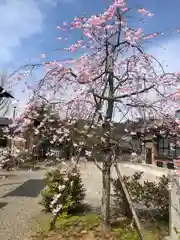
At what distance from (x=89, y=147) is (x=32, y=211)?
10.7 ft

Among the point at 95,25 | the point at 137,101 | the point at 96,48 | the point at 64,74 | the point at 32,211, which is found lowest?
the point at 32,211

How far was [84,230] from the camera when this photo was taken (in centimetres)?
562

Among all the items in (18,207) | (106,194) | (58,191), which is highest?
(106,194)

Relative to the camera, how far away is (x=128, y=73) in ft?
19.4

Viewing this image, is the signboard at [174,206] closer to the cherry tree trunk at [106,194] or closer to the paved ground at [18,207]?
the cherry tree trunk at [106,194]

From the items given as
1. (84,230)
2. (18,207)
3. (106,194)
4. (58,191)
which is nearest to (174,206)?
(106,194)

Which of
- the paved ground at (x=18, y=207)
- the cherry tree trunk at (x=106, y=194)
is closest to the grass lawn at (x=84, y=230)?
the cherry tree trunk at (x=106, y=194)

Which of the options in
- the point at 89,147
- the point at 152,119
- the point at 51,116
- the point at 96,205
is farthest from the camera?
the point at 96,205

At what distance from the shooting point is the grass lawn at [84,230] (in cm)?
526

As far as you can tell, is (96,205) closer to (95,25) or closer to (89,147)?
(89,147)

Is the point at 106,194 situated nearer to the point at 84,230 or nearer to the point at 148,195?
the point at 84,230

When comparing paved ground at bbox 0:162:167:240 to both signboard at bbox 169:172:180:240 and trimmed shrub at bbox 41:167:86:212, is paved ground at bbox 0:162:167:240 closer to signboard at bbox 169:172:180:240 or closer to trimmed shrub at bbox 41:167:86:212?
trimmed shrub at bbox 41:167:86:212

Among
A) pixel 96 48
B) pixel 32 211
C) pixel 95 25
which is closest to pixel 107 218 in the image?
pixel 32 211

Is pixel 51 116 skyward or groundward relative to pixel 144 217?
skyward
